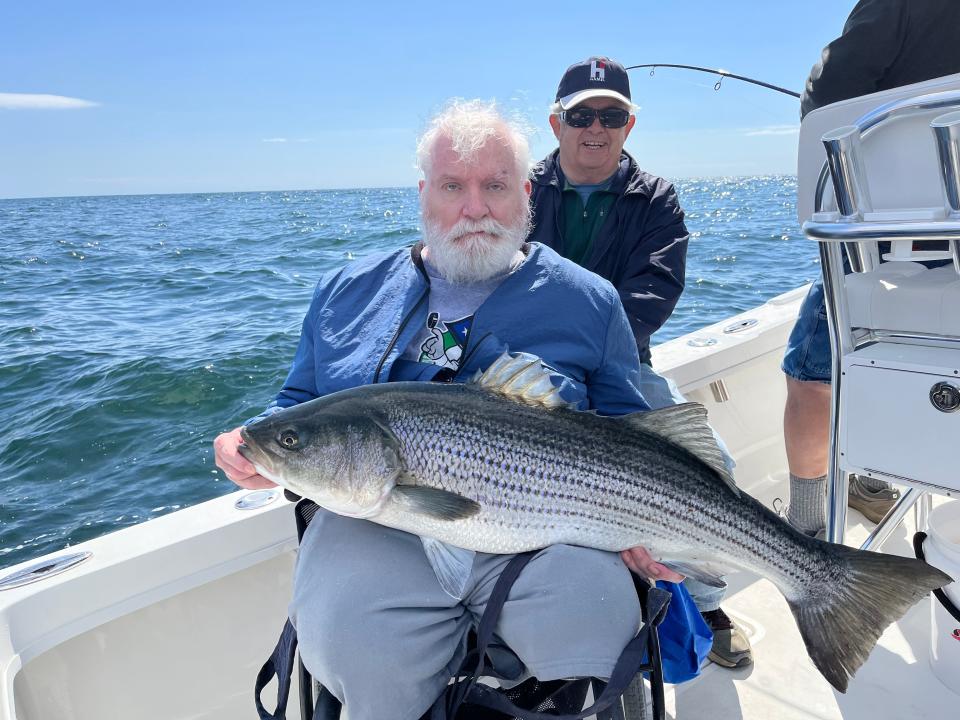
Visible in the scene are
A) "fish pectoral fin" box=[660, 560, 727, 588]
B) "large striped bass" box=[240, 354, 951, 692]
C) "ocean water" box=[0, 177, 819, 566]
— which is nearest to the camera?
"large striped bass" box=[240, 354, 951, 692]

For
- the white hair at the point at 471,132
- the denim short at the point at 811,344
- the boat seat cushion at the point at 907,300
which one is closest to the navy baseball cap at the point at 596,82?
the white hair at the point at 471,132

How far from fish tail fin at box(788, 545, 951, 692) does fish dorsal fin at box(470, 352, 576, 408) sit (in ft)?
2.71

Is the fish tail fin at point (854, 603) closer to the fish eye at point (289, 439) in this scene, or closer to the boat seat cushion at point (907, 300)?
the boat seat cushion at point (907, 300)

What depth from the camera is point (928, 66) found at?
2.52m

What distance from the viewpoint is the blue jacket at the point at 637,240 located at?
3.42 metres

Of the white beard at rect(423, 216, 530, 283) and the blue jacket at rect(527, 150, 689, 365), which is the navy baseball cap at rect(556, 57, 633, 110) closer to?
the blue jacket at rect(527, 150, 689, 365)

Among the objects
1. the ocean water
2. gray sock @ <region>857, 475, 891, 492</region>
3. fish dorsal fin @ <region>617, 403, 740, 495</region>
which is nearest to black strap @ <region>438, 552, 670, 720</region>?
fish dorsal fin @ <region>617, 403, 740, 495</region>

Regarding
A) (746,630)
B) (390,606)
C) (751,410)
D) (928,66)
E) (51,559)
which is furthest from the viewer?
(751,410)

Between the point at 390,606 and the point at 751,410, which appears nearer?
the point at 390,606

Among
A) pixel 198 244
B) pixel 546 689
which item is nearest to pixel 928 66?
pixel 546 689

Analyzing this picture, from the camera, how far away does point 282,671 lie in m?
1.86

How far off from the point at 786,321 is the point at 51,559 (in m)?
3.99

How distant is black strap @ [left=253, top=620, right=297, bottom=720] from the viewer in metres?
1.81

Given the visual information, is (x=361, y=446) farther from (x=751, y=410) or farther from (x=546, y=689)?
(x=751, y=410)
